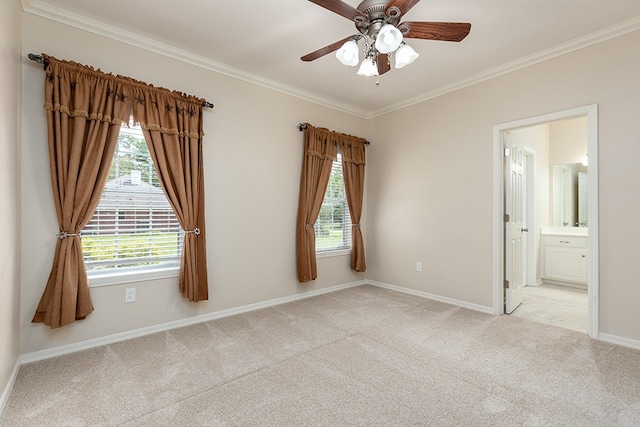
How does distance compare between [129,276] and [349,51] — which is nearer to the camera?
[349,51]

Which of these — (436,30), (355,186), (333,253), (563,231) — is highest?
(436,30)

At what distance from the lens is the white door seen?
3434 mm

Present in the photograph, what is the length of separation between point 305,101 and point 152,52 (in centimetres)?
181

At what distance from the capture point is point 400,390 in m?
1.95

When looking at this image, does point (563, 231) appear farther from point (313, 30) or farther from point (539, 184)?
point (313, 30)

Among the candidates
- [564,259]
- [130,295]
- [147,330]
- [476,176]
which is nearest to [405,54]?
[476,176]

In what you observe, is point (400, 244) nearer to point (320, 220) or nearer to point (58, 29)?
point (320, 220)

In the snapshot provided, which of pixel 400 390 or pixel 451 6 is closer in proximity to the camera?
pixel 400 390

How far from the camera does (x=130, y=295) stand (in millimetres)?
2709

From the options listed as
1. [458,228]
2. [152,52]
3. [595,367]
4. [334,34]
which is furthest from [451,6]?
[595,367]

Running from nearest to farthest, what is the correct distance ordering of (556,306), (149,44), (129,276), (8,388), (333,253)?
(8,388) < (129,276) < (149,44) < (556,306) < (333,253)

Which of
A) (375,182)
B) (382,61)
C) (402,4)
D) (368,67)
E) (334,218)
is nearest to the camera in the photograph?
(402,4)

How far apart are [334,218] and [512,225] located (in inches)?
87.6

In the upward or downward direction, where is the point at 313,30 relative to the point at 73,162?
upward
